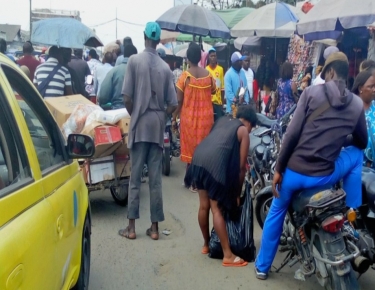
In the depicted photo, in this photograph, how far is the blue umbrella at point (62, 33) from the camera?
965cm

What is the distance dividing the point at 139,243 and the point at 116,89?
2598mm

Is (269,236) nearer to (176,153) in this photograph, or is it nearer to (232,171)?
(232,171)

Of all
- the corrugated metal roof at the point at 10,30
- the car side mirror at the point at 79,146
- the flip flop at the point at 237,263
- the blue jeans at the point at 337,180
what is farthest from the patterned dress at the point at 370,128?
the corrugated metal roof at the point at 10,30

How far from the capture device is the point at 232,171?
4898 millimetres

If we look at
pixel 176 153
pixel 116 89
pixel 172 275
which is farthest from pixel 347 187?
pixel 176 153

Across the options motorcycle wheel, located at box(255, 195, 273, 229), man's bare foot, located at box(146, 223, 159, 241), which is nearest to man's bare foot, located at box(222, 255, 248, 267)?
motorcycle wheel, located at box(255, 195, 273, 229)

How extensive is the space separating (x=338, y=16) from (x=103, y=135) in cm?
393

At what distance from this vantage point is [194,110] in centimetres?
742

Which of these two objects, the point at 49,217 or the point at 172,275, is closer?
the point at 49,217

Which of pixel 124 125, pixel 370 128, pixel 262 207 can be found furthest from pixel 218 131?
pixel 124 125

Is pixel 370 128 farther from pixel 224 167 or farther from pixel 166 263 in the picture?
pixel 166 263

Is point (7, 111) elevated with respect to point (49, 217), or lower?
elevated

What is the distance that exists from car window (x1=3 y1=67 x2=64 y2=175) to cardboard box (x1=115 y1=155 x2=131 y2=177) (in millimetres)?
2967

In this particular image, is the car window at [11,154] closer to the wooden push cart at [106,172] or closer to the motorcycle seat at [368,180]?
the motorcycle seat at [368,180]
